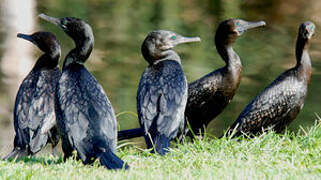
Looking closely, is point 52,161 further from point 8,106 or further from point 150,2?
point 150,2

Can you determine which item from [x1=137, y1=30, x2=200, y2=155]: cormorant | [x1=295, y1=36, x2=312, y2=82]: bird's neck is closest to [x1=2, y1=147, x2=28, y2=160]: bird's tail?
[x1=137, y1=30, x2=200, y2=155]: cormorant

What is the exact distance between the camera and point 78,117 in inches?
186

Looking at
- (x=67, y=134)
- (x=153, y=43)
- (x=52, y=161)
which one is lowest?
(x=52, y=161)

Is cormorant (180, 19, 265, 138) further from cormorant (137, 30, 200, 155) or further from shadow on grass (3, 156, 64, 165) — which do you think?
shadow on grass (3, 156, 64, 165)

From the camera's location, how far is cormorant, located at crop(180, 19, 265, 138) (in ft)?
21.3

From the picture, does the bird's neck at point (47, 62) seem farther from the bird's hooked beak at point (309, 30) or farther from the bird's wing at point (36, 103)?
the bird's hooked beak at point (309, 30)

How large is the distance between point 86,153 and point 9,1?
1995 centimetres

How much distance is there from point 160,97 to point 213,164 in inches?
40.1

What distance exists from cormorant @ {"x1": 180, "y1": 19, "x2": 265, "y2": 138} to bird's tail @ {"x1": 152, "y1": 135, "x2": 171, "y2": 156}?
3.85 feet

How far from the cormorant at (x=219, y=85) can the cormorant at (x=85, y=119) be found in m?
1.81

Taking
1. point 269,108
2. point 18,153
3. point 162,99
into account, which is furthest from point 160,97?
point 18,153

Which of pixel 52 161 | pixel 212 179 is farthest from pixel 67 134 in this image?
pixel 212 179

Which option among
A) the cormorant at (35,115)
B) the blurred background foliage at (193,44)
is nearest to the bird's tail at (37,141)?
the cormorant at (35,115)

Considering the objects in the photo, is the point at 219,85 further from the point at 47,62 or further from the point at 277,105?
the point at 47,62
